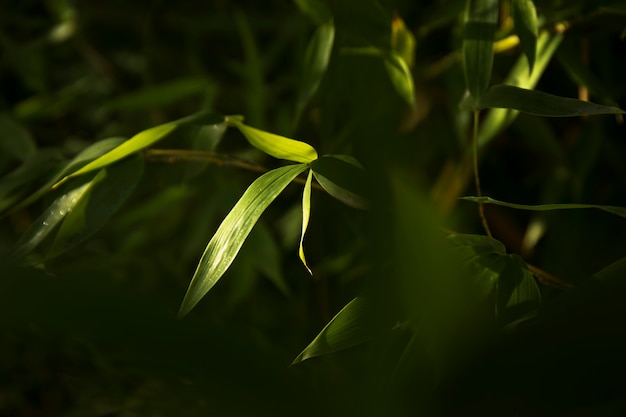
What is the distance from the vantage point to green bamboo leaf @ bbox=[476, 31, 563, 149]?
0.60 metres

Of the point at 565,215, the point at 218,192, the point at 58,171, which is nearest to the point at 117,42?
the point at 218,192

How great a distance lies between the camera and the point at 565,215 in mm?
751

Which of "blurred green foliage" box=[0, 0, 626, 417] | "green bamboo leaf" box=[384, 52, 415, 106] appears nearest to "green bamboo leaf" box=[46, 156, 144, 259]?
"blurred green foliage" box=[0, 0, 626, 417]

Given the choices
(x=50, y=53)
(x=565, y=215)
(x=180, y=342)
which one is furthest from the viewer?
(x=50, y=53)

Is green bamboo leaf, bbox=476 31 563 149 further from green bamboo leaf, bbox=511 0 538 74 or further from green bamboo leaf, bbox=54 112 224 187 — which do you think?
green bamboo leaf, bbox=54 112 224 187

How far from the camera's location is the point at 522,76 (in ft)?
1.97

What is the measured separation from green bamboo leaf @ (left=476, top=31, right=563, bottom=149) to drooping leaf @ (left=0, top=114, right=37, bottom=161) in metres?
0.43

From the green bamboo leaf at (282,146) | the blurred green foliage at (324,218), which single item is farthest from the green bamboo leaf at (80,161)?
the green bamboo leaf at (282,146)

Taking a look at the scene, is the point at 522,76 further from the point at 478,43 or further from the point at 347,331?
the point at 347,331

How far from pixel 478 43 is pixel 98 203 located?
31cm

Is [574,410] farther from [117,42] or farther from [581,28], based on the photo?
[117,42]

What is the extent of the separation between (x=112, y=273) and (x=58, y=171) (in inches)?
10.5

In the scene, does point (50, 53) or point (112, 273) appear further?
point (50, 53)

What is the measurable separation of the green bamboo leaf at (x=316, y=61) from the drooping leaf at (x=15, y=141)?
27cm
